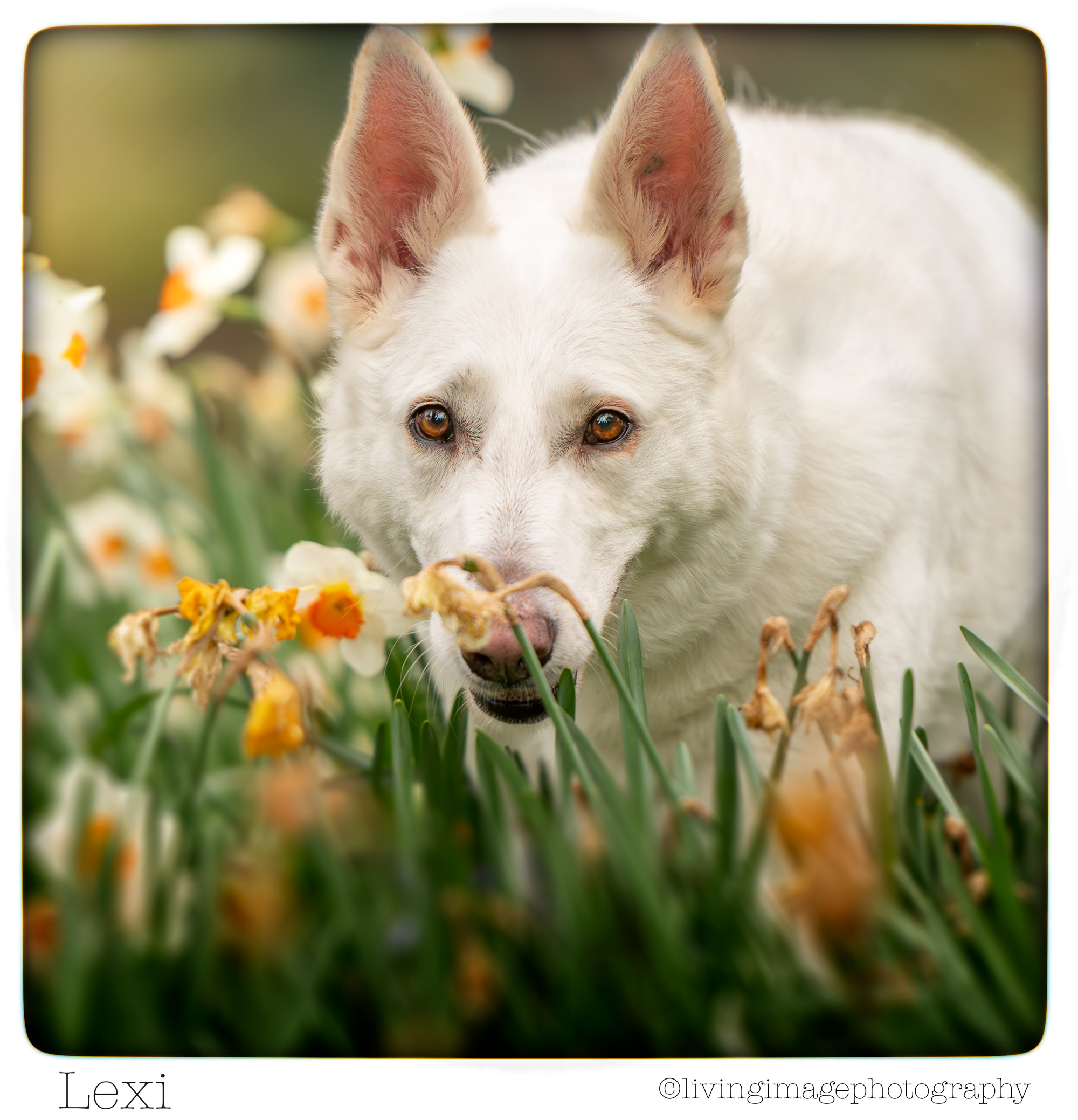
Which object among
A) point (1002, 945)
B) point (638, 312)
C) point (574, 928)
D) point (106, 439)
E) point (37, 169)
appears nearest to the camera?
point (574, 928)

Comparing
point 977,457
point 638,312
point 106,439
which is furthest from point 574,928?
point 106,439

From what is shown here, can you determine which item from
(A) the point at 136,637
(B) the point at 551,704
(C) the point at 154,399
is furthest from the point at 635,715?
(C) the point at 154,399

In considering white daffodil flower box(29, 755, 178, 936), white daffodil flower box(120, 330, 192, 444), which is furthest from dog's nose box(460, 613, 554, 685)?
white daffodil flower box(120, 330, 192, 444)

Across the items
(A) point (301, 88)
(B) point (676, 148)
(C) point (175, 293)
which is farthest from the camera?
(C) point (175, 293)

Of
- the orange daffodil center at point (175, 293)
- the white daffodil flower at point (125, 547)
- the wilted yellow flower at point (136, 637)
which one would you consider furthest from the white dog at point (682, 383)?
the white daffodil flower at point (125, 547)

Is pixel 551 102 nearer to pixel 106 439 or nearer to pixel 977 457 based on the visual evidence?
pixel 977 457

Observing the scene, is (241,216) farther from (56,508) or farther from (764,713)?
(764,713)
